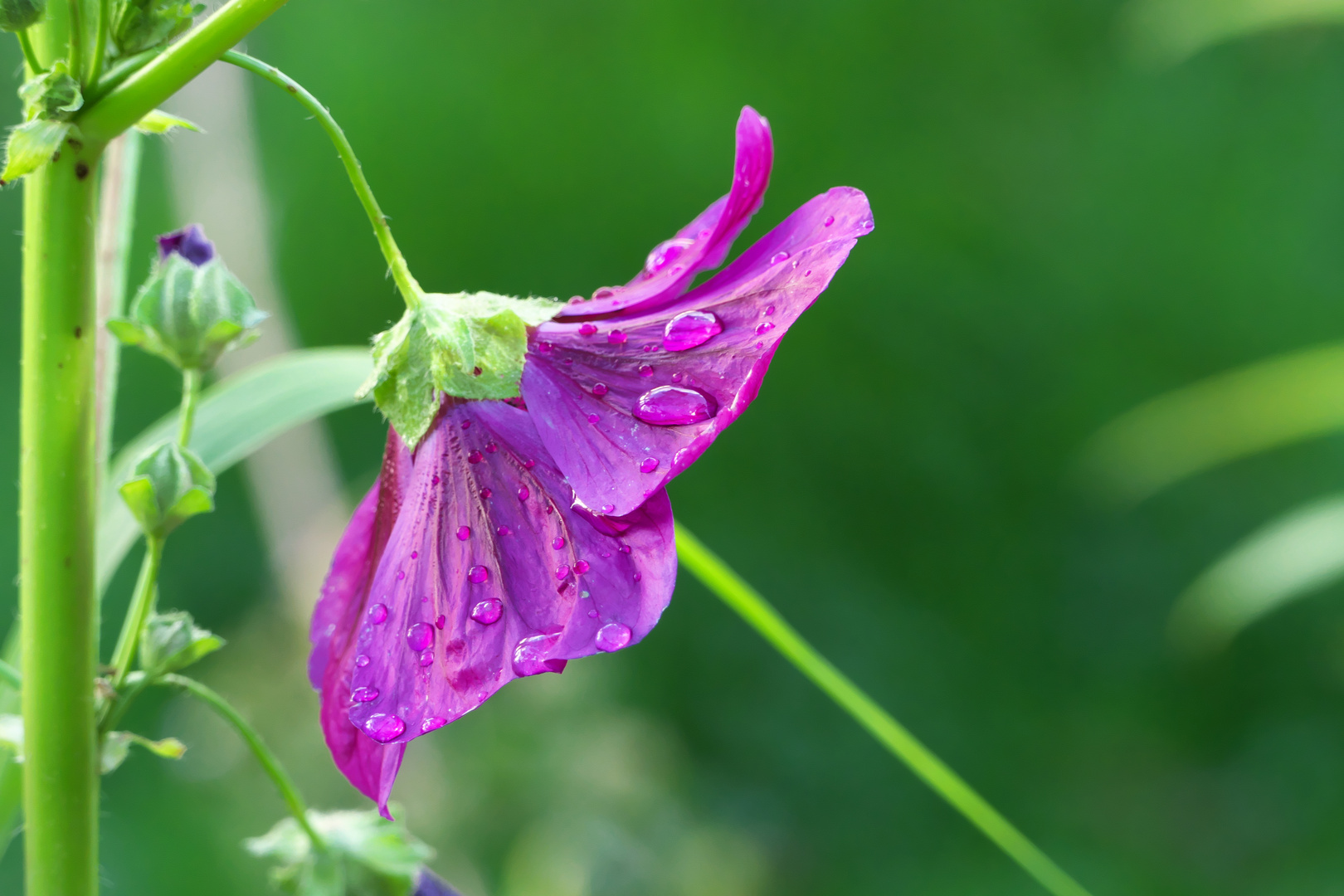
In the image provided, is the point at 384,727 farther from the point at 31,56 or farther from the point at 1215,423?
the point at 1215,423

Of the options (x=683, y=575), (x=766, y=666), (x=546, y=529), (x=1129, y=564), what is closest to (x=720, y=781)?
(x=766, y=666)

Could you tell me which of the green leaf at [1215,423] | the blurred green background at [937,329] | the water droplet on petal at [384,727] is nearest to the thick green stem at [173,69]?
the water droplet on petal at [384,727]

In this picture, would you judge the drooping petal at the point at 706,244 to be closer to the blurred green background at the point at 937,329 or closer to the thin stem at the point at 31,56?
the thin stem at the point at 31,56

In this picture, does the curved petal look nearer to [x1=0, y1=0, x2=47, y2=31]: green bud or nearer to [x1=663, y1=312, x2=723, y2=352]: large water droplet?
[x1=663, y1=312, x2=723, y2=352]: large water droplet

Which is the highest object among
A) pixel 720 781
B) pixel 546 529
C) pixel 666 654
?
pixel 546 529

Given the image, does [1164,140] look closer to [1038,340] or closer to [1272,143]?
[1272,143]
